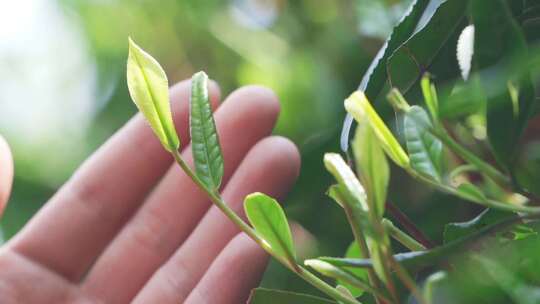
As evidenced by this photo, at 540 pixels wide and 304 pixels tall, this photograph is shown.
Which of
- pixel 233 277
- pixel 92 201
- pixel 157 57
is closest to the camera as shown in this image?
pixel 233 277

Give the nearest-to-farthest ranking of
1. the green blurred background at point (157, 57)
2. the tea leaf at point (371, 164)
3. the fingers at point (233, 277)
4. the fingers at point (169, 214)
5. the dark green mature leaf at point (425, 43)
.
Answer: the tea leaf at point (371, 164) → the dark green mature leaf at point (425, 43) → the fingers at point (233, 277) → the fingers at point (169, 214) → the green blurred background at point (157, 57)

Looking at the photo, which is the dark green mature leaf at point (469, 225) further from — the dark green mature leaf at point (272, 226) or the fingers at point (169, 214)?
the fingers at point (169, 214)

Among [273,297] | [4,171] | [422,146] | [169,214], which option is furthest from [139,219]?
[422,146]

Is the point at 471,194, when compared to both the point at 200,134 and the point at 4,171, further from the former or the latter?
the point at 4,171

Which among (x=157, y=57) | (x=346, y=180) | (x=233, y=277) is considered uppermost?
(x=157, y=57)

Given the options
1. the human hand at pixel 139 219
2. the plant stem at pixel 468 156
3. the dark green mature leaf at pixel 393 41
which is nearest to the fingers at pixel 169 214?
the human hand at pixel 139 219

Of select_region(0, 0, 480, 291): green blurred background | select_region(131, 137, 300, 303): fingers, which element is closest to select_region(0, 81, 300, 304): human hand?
select_region(131, 137, 300, 303): fingers

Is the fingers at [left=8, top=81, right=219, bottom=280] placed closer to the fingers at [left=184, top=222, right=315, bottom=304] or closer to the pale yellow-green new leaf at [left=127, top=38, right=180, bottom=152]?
the fingers at [left=184, top=222, right=315, bottom=304]
